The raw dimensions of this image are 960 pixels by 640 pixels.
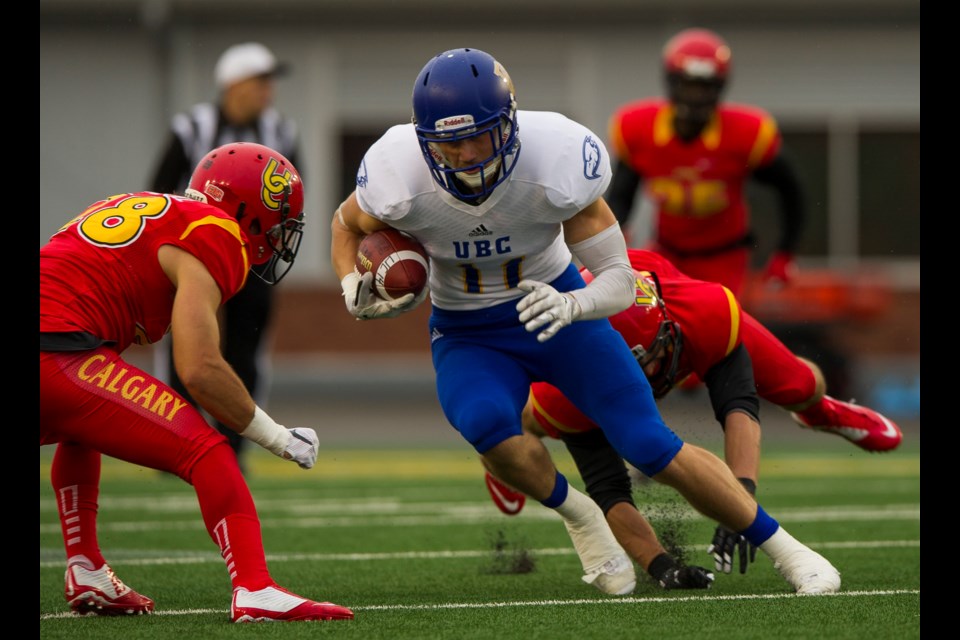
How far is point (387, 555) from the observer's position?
580cm

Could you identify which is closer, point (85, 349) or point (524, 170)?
point (85, 349)

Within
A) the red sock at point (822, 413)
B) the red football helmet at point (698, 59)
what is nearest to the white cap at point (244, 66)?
the red football helmet at point (698, 59)

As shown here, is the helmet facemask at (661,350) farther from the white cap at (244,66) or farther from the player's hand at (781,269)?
the white cap at (244,66)

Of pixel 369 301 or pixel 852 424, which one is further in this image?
pixel 852 424

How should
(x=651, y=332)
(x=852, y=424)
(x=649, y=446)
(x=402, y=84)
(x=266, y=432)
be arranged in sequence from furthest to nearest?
1. (x=402, y=84)
2. (x=852, y=424)
3. (x=651, y=332)
4. (x=649, y=446)
5. (x=266, y=432)

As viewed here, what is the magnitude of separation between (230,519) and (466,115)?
129 centimetres

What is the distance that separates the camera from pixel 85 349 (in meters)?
4.15

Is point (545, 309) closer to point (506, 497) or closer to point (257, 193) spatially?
point (257, 193)

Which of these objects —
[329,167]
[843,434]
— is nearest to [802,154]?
[329,167]

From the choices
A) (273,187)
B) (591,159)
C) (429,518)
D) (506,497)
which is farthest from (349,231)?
(429,518)

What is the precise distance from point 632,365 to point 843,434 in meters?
1.68

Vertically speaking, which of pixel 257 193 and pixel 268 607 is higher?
pixel 257 193

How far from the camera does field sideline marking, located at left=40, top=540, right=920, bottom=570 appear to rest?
5.68m
